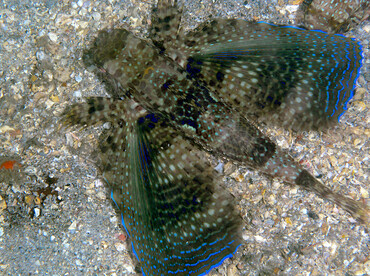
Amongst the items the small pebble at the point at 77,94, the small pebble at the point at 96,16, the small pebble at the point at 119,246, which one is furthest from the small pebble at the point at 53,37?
the small pebble at the point at 119,246

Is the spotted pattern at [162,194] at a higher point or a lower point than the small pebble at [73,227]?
higher

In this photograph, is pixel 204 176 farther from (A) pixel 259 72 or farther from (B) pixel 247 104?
(A) pixel 259 72

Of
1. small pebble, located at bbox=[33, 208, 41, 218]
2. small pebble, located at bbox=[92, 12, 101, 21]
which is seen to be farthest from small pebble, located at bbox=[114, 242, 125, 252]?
small pebble, located at bbox=[92, 12, 101, 21]

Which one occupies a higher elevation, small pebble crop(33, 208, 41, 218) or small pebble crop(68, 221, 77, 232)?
small pebble crop(33, 208, 41, 218)

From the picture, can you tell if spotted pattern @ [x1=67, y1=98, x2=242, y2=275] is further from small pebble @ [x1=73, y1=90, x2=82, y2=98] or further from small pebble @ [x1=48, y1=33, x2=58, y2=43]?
small pebble @ [x1=48, y1=33, x2=58, y2=43]

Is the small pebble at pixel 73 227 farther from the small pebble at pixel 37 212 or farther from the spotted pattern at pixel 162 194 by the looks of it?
the spotted pattern at pixel 162 194

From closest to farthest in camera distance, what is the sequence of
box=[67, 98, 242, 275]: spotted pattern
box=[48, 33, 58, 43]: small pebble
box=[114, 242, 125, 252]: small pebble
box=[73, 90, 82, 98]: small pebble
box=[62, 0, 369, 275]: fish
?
box=[67, 98, 242, 275]: spotted pattern → box=[62, 0, 369, 275]: fish → box=[114, 242, 125, 252]: small pebble → box=[73, 90, 82, 98]: small pebble → box=[48, 33, 58, 43]: small pebble

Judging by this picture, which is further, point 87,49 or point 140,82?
point 87,49

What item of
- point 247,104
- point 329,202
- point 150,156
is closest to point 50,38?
point 150,156

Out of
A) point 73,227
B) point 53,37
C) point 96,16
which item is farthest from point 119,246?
point 96,16
